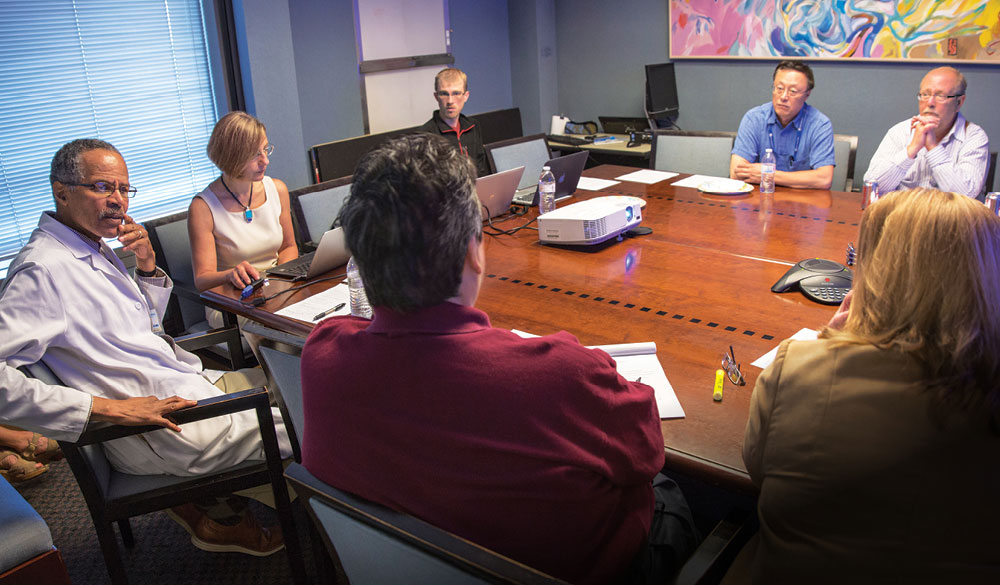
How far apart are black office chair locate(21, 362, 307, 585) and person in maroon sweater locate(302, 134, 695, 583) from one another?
724 mm

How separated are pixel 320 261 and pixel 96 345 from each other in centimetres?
79

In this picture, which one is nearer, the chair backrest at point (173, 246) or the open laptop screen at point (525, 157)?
the chair backrest at point (173, 246)

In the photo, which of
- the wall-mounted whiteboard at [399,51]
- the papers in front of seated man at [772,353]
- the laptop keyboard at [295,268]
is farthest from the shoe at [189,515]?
the wall-mounted whiteboard at [399,51]

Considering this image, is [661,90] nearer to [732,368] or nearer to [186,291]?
[186,291]

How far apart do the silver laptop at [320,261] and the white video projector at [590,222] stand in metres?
0.75

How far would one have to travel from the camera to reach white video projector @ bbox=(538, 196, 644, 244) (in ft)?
8.45

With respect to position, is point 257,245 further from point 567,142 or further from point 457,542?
point 567,142

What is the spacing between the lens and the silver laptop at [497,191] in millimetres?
2844

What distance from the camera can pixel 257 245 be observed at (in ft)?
9.23

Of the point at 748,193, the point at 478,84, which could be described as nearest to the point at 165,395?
the point at 748,193

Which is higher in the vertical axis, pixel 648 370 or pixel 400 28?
pixel 400 28

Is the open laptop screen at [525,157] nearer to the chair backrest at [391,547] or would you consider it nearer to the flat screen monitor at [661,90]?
the flat screen monitor at [661,90]

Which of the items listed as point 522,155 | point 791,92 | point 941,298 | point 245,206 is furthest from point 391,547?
point 791,92

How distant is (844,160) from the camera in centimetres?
363
